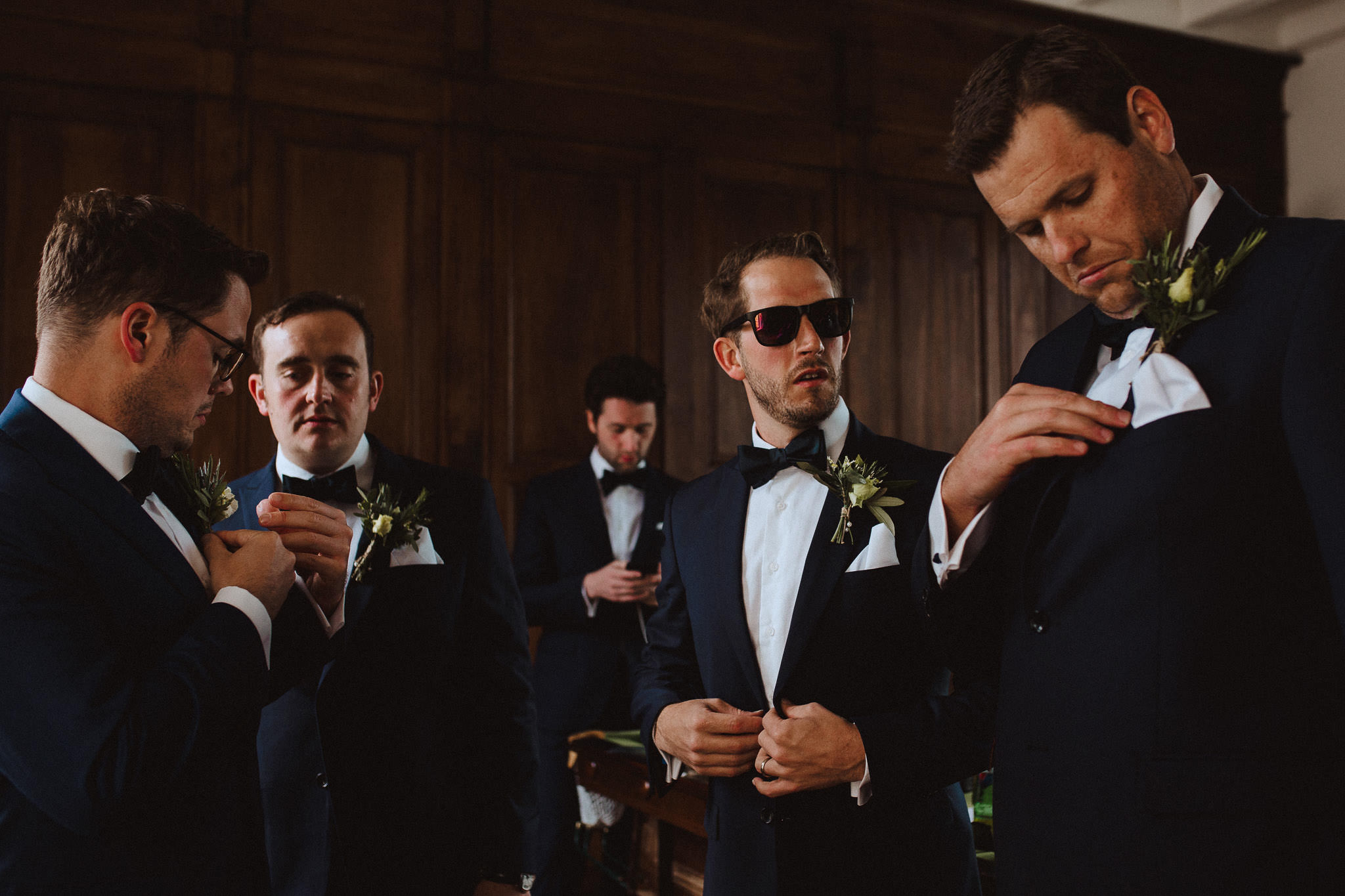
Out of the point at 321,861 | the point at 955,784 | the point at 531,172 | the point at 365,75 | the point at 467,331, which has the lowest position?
the point at 321,861

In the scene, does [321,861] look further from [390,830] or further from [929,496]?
[929,496]

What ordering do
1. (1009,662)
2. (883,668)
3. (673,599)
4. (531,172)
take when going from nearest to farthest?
(1009,662) → (883,668) → (673,599) → (531,172)

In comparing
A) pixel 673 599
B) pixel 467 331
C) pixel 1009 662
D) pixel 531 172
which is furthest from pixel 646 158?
pixel 1009 662

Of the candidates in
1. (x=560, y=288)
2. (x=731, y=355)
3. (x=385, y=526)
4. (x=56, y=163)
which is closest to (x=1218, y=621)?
(x=731, y=355)

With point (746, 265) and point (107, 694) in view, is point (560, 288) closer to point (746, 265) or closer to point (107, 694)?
point (746, 265)

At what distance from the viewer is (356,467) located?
2.59 meters

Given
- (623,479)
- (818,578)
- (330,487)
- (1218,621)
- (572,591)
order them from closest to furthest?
1. (1218,621)
2. (818,578)
3. (330,487)
4. (572,591)
5. (623,479)

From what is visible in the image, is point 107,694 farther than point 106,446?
No

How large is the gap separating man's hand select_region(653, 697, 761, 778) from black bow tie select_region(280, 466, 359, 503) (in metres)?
1.08

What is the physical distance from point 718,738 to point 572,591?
232 centimetres

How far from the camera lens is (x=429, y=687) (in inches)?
93.2

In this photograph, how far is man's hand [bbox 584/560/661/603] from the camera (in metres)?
3.95

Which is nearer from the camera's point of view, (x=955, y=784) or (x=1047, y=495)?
(x=1047, y=495)

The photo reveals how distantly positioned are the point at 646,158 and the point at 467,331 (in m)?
1.48
